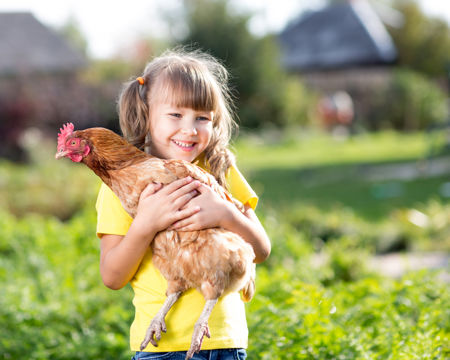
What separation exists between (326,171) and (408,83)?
43.7 ft

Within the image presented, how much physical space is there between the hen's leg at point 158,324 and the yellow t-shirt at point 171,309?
8 cm

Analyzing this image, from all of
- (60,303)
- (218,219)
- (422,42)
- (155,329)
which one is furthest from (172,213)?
(422,42)

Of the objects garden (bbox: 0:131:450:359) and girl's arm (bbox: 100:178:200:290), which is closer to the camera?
girl's arm (bbox: 100:178:200:290)

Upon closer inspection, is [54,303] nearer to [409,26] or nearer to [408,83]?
[408,83]

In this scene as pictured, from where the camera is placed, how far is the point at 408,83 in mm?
25453

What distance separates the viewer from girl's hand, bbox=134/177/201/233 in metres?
1.84

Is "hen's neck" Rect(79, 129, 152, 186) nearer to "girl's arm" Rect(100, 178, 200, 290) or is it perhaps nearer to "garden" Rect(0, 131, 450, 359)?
"girl's arm" Rect(100, 178, 200, 290)

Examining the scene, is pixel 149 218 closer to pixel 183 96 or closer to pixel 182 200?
pixel 182 200

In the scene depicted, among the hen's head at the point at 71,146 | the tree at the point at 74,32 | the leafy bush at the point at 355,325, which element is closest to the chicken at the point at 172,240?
the hen's head at the point at 71,146

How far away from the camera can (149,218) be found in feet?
6.07

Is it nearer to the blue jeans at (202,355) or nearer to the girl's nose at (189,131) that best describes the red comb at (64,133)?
the girl's nose at (189,131)

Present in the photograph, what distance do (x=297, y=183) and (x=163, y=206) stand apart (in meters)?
10.8

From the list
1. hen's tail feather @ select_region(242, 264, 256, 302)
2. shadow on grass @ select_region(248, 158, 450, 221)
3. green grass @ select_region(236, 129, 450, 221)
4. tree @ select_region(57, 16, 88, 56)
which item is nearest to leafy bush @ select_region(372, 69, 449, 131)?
green grass @ select_region(236, 129, 450, 221)

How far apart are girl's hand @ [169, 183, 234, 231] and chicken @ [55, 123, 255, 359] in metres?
0.02
